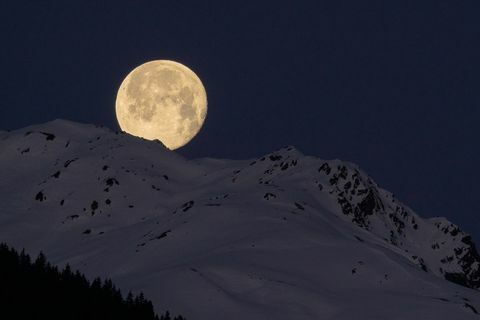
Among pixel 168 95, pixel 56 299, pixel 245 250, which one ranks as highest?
pixel 168 95

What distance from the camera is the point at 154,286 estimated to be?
4013 inches

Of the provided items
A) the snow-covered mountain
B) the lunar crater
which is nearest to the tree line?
the snow-covered mountain

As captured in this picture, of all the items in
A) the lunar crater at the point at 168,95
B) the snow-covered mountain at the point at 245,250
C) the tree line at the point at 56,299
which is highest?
the lunar crater at the point at 168,95

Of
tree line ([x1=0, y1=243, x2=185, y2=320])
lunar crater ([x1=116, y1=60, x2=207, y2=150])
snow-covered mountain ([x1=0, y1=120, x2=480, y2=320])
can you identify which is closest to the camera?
tree line ([x1=0, y1=243, x2=185, y2=320])

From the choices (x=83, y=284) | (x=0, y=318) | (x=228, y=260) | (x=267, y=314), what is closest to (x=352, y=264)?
(x=228, y=260)

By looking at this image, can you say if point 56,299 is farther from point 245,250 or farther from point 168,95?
point 168,95

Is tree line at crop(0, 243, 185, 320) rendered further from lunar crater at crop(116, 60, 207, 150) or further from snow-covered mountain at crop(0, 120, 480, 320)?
lunar crater at crop(116, 60, 207, 150)

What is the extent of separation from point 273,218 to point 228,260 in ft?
88.8

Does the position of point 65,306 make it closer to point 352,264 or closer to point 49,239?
point 352,264

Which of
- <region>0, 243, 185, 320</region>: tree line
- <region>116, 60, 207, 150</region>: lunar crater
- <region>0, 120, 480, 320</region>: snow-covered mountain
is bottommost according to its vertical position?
<region>0, 243, 185, 320</region>: tree line

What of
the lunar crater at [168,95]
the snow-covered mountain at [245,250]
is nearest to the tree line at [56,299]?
the snow-covered mountain at [245,250]

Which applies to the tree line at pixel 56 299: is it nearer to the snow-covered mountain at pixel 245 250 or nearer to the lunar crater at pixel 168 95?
the snow-covered mountain at pixel 245 250

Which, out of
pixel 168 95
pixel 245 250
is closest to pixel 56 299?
pixel 245 250

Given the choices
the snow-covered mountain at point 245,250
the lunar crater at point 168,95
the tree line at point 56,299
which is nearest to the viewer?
the tree line at point 56,299
